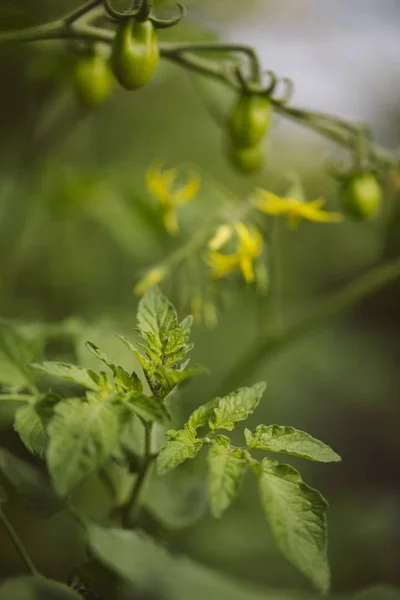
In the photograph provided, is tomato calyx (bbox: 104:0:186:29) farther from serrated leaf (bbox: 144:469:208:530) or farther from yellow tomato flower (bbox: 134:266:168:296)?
serrated leaf (bbox: 144:469:208:530)

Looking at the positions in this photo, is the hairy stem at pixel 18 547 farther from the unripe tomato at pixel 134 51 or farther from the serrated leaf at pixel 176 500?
the unripe tomato at pixel 134 51

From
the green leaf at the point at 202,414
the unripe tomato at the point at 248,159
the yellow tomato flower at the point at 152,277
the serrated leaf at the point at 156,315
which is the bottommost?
the green leaf at the point at 202,414

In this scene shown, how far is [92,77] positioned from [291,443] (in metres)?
0.43

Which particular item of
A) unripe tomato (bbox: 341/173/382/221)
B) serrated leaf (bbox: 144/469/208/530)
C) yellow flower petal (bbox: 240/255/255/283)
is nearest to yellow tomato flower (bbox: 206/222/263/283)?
yellow flower petal (bbox: 240/255/255/283)

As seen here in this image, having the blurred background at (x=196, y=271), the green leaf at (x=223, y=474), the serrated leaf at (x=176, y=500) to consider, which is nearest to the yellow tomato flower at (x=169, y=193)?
the blurred background at (x=196, y=271)

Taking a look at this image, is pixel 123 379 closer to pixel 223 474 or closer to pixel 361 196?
pixel 223 474

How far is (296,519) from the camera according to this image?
29cm

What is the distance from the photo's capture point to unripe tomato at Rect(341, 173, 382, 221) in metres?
0.60

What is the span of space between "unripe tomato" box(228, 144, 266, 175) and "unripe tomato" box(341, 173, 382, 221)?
0.34ft

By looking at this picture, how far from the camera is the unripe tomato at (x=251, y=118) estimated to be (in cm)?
52

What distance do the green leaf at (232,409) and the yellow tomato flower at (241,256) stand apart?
0.25 m

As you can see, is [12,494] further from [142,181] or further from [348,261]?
[348,261]

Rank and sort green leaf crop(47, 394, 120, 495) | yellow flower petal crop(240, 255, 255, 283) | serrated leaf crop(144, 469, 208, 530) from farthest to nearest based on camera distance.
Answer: yellow flower petal crop(240, 255, 255, 283) → serrated leaf crop(144, 469, 208, 530) → green leaf crop(47, 394, 120, 495)

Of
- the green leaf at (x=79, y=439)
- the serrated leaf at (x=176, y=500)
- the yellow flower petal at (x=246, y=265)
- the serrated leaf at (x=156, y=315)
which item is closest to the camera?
the green leaf at (x=79, y=439)
